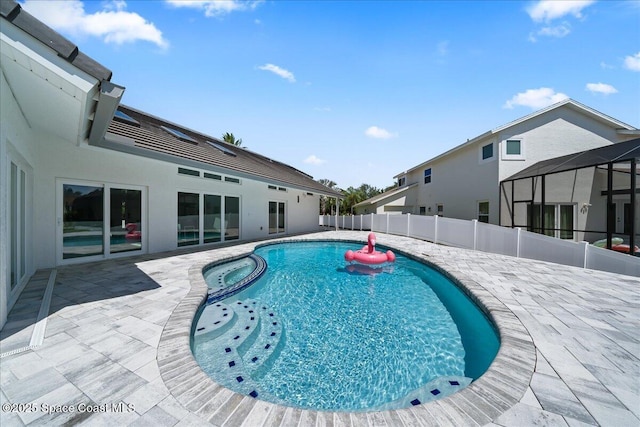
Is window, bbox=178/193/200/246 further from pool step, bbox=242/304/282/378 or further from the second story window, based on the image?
the second story window

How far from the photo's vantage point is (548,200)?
40.4 feet

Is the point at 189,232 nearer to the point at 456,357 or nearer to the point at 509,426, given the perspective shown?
the point at 456,357

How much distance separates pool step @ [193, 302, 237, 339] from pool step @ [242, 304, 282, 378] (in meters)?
0.60

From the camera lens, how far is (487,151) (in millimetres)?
13844

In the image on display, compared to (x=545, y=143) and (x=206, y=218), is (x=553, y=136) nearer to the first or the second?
(x=545, y=143)

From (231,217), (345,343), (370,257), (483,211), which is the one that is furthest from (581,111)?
(231,217)

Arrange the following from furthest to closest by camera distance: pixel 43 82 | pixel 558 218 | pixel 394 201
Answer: pixel 394 201 < pixel 558 218 < pixel 43 82

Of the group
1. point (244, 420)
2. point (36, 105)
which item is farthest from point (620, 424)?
point (36, 105)

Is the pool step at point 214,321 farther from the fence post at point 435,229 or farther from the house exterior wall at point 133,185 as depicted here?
the fence post at point 435,229

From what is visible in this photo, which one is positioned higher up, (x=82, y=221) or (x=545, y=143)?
(x=545, y=143)

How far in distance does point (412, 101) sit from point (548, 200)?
848cm

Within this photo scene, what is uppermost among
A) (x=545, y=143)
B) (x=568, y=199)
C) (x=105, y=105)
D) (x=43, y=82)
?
(x=545, y=143)

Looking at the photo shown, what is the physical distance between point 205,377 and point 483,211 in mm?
16083

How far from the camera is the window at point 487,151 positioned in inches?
532
